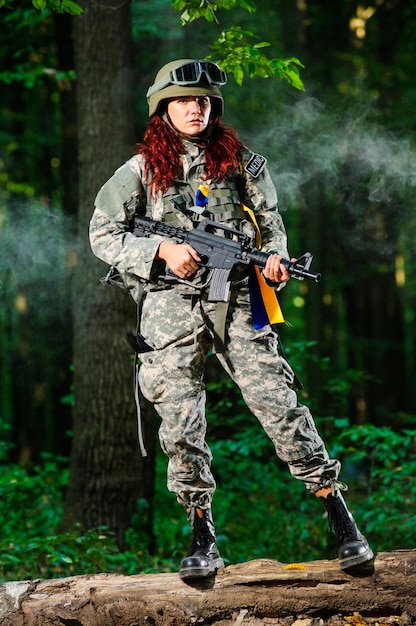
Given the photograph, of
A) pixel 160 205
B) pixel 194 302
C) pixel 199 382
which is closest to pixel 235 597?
pixel 199 382

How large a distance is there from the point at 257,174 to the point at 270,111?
24.7 ft

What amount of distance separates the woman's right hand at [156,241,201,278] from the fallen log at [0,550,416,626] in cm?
165

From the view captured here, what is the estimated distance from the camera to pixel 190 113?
4188 mm

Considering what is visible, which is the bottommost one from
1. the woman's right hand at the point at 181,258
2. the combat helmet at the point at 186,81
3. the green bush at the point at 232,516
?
the green bush at the point at 232,516

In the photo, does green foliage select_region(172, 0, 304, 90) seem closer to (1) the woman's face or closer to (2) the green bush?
(1) the woman's face

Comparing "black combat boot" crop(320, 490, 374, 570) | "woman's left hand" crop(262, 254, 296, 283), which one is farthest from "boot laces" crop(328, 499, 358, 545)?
"woman's left hand" crop(262, 254, 296, 283)

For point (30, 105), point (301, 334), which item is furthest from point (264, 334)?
point (301, 334)

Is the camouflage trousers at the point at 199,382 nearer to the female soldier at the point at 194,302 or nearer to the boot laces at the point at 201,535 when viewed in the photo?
the female soldier at the point at 194,302

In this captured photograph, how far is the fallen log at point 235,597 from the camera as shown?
161 inches

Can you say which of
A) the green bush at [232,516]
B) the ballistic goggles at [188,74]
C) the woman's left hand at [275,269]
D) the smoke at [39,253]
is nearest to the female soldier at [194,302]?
the ballistic goggles at [188,74]

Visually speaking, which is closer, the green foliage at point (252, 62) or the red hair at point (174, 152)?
the red hair at point (174, 152)

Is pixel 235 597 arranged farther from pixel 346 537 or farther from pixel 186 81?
pixel 186 81

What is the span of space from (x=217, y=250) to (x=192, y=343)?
1.74 feet

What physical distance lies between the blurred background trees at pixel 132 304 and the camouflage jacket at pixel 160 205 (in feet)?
8.89
